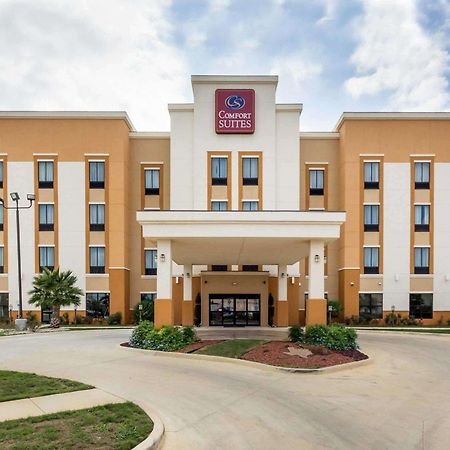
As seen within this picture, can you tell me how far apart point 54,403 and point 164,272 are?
33.2 feet

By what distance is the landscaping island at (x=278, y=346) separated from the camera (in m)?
15.1

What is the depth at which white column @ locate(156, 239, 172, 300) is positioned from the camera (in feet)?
62.8

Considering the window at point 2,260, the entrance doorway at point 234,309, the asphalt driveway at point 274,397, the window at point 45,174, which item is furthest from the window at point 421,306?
the window at point 2,260

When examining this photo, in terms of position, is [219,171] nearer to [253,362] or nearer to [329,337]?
[329,337]

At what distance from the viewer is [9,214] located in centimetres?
3550

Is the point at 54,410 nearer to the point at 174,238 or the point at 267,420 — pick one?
the point at 267,420

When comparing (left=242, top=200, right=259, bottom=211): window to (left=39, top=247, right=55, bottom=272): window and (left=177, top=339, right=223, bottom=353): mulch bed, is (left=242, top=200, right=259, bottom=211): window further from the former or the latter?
(left=177, top=339, right=223, bottom=353): mulch bed

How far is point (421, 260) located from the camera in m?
35.3

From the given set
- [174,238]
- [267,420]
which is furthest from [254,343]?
[267,420]

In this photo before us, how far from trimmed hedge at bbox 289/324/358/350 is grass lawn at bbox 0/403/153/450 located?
10355mm

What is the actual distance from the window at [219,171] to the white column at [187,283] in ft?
25.5

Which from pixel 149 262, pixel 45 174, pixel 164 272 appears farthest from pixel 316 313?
pixel 45 174

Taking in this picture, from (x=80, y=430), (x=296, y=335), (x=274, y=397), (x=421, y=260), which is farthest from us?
(x=421, y=260)

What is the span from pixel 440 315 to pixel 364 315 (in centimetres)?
613
